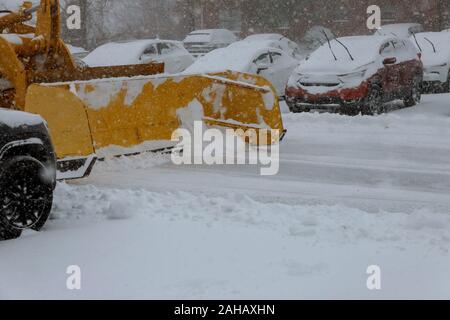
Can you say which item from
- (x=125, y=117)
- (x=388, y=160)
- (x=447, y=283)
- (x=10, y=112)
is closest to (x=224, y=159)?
(x=125, y=117)

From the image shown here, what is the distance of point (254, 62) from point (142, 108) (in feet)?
24.4

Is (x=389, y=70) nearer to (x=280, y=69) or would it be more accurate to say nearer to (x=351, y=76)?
(x=351, y=76)

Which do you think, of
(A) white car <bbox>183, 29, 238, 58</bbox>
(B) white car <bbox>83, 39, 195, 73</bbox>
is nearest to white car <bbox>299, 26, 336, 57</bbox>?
(A) white car <bbox>183, 29, 238, 58</bbox>

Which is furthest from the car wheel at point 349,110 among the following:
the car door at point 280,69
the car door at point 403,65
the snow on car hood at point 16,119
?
the snow on car hood at point 16,119

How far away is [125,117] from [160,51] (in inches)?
450

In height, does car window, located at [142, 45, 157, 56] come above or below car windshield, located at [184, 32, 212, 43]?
above

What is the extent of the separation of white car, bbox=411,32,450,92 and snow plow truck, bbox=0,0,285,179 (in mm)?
8900

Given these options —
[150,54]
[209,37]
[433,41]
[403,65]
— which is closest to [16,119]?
[403,65]

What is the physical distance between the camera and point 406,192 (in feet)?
28.9

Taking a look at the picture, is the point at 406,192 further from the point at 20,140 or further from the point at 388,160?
the point at 20,140

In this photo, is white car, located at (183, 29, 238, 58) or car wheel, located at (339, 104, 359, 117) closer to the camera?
car wheel, located at (339, 104, 359, 117)

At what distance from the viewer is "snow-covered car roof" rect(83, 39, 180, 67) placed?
19.9m

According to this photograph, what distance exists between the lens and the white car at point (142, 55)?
65.6 feet

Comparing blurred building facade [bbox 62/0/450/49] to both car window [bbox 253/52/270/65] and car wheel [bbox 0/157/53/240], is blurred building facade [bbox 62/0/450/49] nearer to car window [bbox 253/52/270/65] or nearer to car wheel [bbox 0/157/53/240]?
car window [bbox 253/52/270/65]
